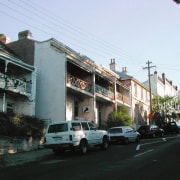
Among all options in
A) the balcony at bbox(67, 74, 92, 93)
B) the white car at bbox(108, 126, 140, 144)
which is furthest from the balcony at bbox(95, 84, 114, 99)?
the white car at bbox(108, 126, 140, 144)

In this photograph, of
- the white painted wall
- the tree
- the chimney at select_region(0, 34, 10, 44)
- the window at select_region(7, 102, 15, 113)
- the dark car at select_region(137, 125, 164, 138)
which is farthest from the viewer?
the dark car at select_region(137, 125, 164, 138)

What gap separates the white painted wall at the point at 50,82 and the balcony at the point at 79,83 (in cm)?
105

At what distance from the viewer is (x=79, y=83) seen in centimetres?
2809

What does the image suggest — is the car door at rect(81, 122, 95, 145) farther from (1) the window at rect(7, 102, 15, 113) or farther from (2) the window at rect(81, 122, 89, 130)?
(1) the window at rect(7, 102, 15, 113)

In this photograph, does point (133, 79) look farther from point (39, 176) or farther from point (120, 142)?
point (39, 176)

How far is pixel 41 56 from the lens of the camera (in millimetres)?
27875

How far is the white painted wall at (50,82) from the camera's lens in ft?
85.5

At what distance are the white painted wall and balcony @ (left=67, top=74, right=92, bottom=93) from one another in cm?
105

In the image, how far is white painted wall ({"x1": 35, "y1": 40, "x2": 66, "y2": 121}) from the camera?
26047 millimetres

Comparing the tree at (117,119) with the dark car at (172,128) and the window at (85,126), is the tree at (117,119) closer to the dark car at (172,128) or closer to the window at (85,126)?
the dark car at (172,128)

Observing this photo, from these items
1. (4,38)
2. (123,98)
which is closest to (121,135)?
(123,98)

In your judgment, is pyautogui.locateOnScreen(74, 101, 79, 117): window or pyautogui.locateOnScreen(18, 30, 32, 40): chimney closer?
pyautogui.locateOnScreen(74, 101, 79, 117): window

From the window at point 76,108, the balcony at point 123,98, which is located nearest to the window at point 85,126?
the window at point 76,108

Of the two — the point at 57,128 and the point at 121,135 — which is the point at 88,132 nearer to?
the point at 57,128
